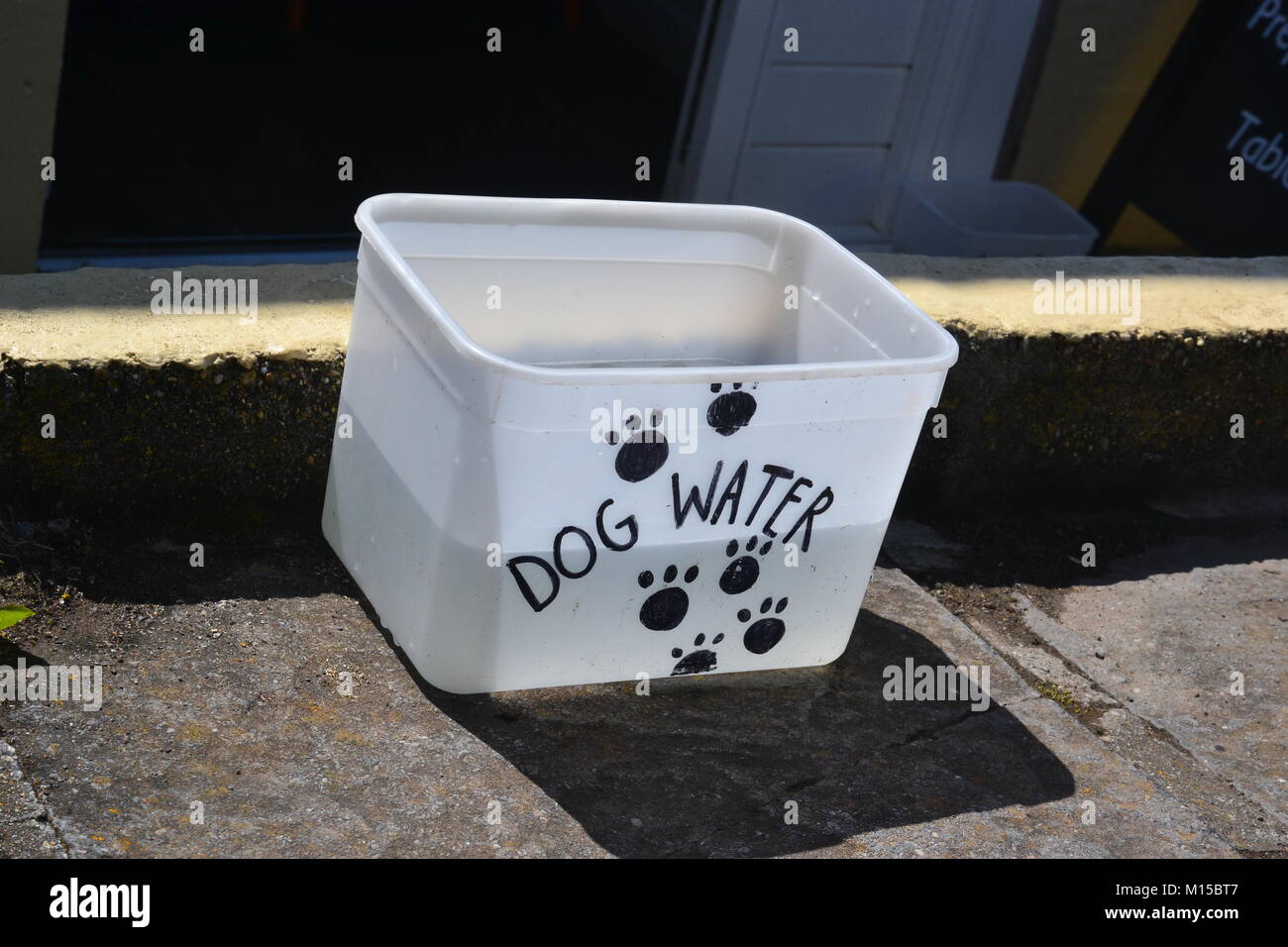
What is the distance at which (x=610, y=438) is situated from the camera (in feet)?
6.05

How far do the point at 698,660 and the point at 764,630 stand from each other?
0.11 metres

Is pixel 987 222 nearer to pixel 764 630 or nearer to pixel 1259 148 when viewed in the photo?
pixel 1259 148

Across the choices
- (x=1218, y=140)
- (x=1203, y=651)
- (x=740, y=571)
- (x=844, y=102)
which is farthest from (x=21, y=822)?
(x=1218, y=140)

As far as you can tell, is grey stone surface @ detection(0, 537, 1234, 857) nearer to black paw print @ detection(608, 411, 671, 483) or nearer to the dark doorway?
black paw print @ detection(608, 411, 671, 483)

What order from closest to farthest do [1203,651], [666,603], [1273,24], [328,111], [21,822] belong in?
[21,822]
[666,603]
[1203,651]
[1273,24]
[328,111]

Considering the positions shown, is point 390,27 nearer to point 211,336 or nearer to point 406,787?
point 211,336

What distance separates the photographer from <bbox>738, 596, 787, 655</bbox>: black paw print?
2.10 meters

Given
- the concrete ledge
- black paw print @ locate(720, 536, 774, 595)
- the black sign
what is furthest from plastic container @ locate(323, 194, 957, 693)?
the black sign

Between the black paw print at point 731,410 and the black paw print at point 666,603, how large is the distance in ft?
0.76

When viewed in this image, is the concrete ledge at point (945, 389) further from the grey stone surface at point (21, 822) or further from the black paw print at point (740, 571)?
the black paw print at point (740, 571)

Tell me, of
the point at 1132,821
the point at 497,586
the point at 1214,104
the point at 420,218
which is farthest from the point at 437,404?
the point at 1214,104

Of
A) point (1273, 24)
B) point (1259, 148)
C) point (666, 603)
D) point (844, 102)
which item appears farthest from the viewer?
point (1259, 148)

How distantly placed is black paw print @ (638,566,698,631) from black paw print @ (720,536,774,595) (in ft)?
0.17

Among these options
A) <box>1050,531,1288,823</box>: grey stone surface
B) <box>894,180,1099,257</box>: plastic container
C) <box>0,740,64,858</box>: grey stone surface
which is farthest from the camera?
<box>894,180,1099,257</box>: plastic container
